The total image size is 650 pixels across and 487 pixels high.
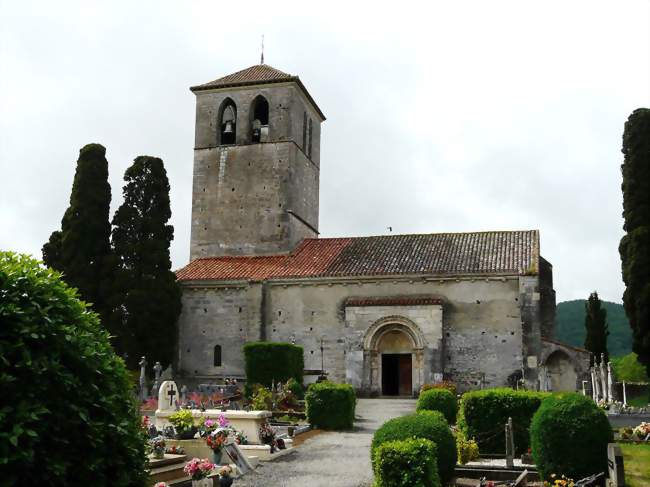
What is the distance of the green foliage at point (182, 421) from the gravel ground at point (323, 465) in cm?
196

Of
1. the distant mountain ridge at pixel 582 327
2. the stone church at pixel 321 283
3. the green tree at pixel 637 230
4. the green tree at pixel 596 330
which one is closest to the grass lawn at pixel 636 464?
the stone church at pixel 321 283

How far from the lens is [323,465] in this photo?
44.9 feet

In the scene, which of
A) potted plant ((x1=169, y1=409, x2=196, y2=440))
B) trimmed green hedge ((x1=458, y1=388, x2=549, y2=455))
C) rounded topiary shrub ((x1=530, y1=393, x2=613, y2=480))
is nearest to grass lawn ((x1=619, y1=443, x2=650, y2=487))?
rounded topiary shrub ((x1=530, y1=393, x2=613, y2=480))

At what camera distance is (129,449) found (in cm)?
632

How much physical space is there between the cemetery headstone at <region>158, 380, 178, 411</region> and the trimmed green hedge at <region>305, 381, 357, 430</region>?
446 cm

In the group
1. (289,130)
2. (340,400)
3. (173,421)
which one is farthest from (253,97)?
(173,421)

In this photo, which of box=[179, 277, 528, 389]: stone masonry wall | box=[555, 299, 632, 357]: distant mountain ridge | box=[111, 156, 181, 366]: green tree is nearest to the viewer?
box=[179, 277, 528, 389]: stone masonry wall

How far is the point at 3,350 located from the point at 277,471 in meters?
8.48

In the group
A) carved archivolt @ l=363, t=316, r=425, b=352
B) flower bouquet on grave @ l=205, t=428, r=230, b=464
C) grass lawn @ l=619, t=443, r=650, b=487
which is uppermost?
carved archivolt @ l=363, t=316, r=425, b=352

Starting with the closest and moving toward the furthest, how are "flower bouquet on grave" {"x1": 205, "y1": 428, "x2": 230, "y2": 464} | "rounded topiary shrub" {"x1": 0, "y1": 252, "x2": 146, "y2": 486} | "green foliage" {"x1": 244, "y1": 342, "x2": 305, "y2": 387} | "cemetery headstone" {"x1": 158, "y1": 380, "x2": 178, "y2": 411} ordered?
"rounded topiary shrub" {"x1": 0, "y1": 252, "x2": 146, "y2": 486}, "flower bouquet on grave" {"x1": 205, "y1": 428, "x2": 230, "y2": 464}, "cemetery headstone" {"x1": 158, "y1": 380, "x2": 178, "y2": 411}, "green foliage" {"x1": 244, "y1": 342, "x2": 305, "y2": 387}

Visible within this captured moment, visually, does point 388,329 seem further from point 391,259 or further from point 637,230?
point 637,230

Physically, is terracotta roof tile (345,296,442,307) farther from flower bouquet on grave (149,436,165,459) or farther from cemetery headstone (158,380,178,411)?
flower bouquet on grave (149,436,165,459)

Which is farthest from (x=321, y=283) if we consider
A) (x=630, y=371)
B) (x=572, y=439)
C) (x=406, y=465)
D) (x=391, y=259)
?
(x=630, y=371)

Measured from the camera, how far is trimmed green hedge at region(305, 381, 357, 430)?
19.6 metres
